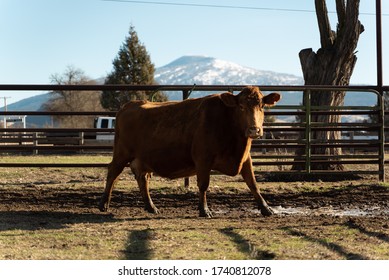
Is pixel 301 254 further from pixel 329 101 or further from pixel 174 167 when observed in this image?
pixel 329 101

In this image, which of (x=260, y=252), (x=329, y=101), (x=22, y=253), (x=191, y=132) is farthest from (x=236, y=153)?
(x=329, y=101)

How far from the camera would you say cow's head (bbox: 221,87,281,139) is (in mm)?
7949

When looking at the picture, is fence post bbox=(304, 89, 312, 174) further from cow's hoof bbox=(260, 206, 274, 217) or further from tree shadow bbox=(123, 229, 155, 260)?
tree shadow bbox=(123, 229, 155, 260)

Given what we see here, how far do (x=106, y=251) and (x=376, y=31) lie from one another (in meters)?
8.60

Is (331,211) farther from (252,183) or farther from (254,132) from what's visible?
(254,132)

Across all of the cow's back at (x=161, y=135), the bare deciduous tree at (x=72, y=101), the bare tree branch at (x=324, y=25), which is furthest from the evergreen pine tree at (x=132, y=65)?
the cow's back at (x=161, y=135)

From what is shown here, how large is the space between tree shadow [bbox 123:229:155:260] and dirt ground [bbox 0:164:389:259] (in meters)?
0.09

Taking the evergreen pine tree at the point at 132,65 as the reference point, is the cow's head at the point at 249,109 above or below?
below

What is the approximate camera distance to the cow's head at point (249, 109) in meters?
7.95

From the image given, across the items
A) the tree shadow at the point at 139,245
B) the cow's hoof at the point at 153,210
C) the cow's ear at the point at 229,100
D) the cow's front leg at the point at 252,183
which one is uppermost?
the cow's ear at the point at 229,100

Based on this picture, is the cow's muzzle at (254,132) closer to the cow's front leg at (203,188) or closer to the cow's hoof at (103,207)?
the cow's front leg at (203,188)

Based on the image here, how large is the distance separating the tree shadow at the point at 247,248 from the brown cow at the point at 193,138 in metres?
1.43

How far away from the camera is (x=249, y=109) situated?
805 centimetres

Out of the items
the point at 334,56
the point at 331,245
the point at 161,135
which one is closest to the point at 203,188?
the point at 161,135
